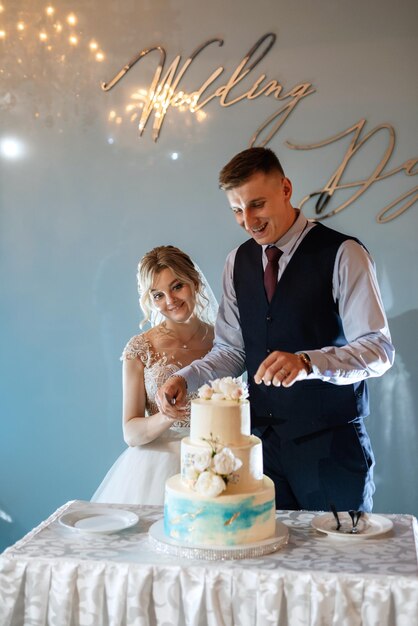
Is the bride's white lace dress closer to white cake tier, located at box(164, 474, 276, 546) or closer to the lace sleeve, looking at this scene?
the lace sleeve

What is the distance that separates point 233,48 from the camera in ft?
12.2

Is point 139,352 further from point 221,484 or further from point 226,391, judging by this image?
point 221,484

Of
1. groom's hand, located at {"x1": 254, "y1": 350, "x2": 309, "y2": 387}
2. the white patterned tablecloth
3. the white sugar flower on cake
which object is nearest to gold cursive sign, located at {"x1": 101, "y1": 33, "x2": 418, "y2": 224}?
groom's hand, located at {"x1": 254, "y1": 350, "x2": 309, "y2": 387}

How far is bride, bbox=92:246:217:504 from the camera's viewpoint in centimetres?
315

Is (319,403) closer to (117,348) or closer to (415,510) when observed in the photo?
(415,510)

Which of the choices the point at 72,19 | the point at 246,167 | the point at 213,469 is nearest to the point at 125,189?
the point at 72,19

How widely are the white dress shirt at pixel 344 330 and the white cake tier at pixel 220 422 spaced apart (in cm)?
38

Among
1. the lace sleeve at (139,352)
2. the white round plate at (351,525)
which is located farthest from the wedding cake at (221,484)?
the lace sleeve at (139,352)

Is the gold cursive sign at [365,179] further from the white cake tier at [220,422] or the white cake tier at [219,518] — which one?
the white cake tier at [219,518]

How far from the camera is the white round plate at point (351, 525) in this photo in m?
1.89

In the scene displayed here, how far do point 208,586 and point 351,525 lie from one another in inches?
19.1

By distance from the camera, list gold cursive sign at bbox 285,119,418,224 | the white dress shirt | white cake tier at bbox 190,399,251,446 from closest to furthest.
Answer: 1. white cake tier at bbox 190,399,251,446
2. the white dress shirt
3. gold cursive sign at bbox 285,119,418,224

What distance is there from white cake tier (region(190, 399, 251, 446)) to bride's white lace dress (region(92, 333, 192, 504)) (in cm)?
126

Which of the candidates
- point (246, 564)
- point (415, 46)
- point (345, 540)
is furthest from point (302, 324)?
point (415, 46)
